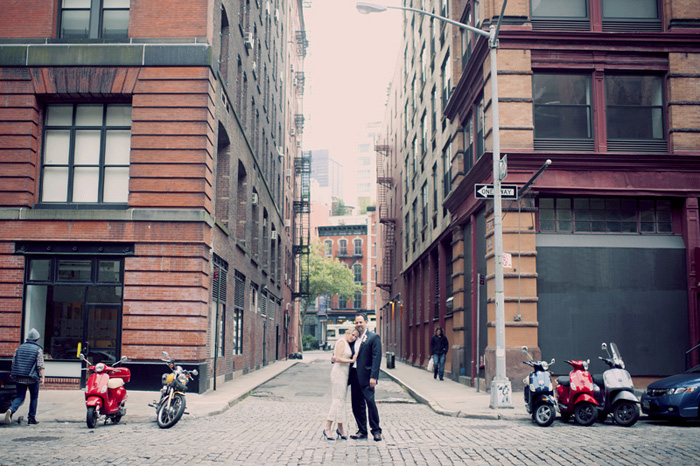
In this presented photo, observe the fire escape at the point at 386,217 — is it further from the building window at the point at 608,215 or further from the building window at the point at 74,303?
the building window at the point at 74,303

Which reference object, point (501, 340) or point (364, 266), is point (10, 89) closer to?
point (501, 340)

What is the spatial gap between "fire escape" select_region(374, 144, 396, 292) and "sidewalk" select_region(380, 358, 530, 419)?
31.2 m

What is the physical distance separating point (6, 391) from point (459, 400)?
9.98m

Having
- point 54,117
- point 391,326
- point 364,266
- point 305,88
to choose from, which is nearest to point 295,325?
point 391,326

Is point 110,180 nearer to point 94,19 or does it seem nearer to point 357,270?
point 94,19

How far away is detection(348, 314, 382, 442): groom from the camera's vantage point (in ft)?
34.7

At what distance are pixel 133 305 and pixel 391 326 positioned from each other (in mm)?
38889

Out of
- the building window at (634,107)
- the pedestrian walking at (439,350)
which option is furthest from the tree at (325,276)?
the building window at (634,107)

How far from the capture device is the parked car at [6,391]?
40.5 ft

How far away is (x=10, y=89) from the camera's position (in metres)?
19.0

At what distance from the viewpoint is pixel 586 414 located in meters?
12.3

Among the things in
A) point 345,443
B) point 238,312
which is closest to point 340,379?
point 345,443

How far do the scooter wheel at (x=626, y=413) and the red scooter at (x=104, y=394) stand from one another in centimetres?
899

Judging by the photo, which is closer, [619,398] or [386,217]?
[619,398]
